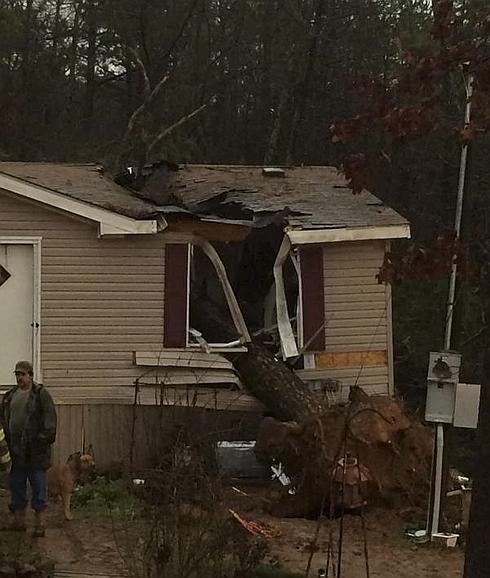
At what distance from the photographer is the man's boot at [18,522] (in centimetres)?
981

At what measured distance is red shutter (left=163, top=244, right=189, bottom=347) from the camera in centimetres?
1323

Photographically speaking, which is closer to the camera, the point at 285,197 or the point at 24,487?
the point at 24,487

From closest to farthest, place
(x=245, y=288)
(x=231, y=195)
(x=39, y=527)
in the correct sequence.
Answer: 1. (x=39, y=527)
2. (x=231, y=195)
3. (x=245, y=288)

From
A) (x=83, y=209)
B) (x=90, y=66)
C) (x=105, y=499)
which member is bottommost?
(x=105, y=499)

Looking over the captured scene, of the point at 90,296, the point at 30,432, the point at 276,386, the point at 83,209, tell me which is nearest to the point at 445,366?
the point at 276,386

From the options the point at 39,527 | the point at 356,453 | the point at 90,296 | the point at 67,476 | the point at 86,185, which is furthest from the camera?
the point at 86,185

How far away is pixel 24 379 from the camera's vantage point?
9.62 metres

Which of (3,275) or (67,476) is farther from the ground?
(3,275)

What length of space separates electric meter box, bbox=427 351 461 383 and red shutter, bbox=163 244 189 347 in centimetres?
403

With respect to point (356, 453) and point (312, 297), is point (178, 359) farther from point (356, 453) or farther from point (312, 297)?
point (356, 453)

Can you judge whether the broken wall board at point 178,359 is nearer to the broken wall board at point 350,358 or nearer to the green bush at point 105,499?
the broken wall board at point 350,358

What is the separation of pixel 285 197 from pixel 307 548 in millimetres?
6220

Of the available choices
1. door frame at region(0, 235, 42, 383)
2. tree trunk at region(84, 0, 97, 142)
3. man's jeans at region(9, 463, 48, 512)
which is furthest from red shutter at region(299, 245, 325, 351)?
tree trunk at region(84, 0, 97, 142)

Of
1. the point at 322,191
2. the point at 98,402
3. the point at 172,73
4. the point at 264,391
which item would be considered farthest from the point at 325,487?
the point at 172,73
